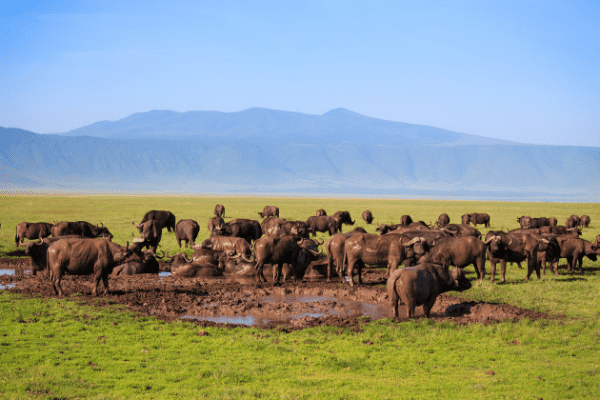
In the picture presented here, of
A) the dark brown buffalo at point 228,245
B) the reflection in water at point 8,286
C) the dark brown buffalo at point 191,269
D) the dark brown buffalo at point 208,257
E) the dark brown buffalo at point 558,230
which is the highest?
the dark brown buffalo at point 558,230

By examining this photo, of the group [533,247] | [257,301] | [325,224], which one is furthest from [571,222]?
[257,301]

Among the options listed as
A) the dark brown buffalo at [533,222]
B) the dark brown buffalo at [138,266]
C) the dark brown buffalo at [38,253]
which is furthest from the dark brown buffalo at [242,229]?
the dark brown buffalo at [533,222]

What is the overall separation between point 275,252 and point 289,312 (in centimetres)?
382

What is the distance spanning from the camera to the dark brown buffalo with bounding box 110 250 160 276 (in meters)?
19.2

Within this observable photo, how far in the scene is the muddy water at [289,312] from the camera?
13.0m

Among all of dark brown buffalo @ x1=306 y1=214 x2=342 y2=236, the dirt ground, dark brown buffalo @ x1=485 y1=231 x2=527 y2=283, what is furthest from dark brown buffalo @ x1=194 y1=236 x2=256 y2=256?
dark brown buffalo @ x1=306 y1=214 x2=342 y2=236

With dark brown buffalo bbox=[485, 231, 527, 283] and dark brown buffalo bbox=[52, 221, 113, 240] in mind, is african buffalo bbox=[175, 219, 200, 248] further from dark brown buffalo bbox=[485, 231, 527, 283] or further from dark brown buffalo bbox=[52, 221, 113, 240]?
dark brown buffalo bbox=[485, 231, 527, 283]

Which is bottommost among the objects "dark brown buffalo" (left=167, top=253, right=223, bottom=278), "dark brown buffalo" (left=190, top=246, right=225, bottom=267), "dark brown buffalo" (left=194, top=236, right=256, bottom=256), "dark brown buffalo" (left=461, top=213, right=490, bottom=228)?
"dark brown buffalo" (left=167, top=253, right=223, bottom=278)

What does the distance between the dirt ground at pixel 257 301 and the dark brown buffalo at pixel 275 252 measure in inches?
25.4

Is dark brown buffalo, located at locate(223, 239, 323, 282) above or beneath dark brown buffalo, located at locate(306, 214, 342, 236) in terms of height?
beneath

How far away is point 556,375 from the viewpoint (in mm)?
8977

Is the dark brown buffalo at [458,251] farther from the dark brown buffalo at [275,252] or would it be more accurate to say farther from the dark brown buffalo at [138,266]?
the dark brown buffalo at [138,266]

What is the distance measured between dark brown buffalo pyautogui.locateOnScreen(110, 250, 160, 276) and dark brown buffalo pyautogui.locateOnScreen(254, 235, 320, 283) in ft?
13.5

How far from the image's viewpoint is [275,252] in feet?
57.1
